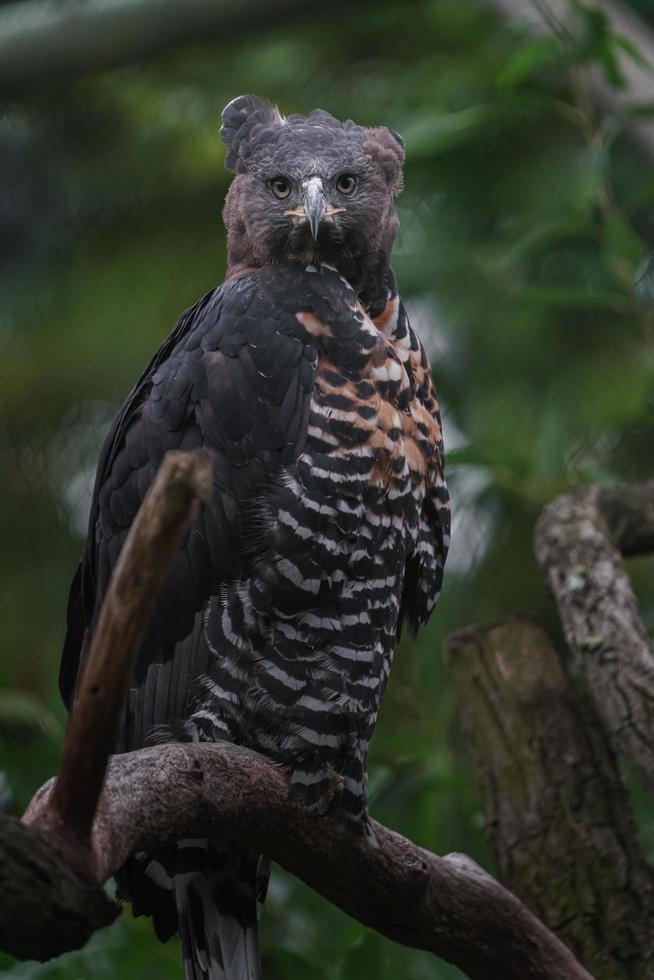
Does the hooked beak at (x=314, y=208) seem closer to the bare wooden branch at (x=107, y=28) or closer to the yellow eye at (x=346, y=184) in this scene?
the yellow eye at (x=346, y=184)

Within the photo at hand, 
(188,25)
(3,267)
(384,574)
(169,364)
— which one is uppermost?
(188,25)

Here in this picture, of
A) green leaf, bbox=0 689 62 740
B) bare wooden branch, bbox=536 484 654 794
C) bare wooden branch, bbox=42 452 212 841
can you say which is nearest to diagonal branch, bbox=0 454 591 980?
bare wooden branch, bbox=42 452 212 841

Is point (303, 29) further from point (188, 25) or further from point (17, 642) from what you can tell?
point (17, 642)

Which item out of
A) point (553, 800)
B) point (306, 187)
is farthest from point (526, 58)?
point (553, 800)

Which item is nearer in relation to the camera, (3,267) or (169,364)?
(169,364)

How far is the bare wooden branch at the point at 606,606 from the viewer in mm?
2975

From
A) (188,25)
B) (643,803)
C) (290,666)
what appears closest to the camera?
(290,666)

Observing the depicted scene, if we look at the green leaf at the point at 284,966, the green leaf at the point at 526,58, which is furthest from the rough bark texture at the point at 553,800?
the green leaf at the point at 526,58

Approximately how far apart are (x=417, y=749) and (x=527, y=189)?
181 cm

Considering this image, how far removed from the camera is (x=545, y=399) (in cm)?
400

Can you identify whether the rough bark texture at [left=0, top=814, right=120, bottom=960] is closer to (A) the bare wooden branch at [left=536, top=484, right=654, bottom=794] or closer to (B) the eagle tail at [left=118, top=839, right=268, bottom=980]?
(B) the eagle tail at [left=118, top=839, right=268, bottom=980]

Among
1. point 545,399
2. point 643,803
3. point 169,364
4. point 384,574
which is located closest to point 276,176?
point 169,364

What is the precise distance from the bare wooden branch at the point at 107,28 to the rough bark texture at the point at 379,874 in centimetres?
222

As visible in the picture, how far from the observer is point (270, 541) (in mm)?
2432
